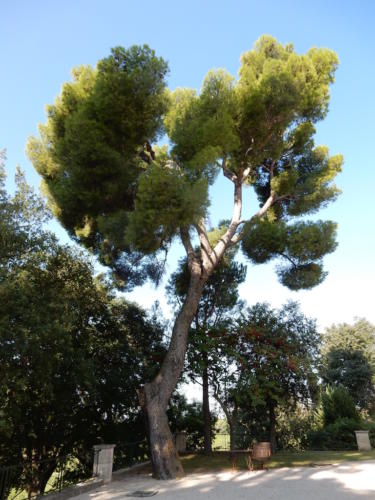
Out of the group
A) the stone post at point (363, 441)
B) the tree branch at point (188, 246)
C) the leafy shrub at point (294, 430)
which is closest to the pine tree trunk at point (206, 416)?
the tree branch at point (188, 246)

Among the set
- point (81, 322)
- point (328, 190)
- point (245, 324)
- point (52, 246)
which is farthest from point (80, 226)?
point (328, 190)

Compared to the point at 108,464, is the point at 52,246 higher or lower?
higher

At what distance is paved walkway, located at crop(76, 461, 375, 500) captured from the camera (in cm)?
557

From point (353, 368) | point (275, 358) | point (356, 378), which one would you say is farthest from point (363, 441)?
point (353, 368)

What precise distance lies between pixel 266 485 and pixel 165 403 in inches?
105

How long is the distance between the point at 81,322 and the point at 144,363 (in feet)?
8.79

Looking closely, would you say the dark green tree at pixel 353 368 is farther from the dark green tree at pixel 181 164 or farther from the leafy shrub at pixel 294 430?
the dark green tree at pixel 181 164

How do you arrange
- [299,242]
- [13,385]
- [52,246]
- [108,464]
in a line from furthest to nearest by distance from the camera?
[299,242]
[52,246]
[108,464]
[13,385]

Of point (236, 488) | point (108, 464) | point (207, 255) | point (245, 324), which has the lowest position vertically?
point (236, 488)

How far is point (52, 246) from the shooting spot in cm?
905

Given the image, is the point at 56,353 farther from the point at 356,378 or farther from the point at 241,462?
the point at 356,378

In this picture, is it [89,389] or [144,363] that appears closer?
[89,389]

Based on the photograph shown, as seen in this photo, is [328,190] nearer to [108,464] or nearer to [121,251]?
[121,251]

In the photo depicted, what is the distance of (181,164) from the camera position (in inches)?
377
